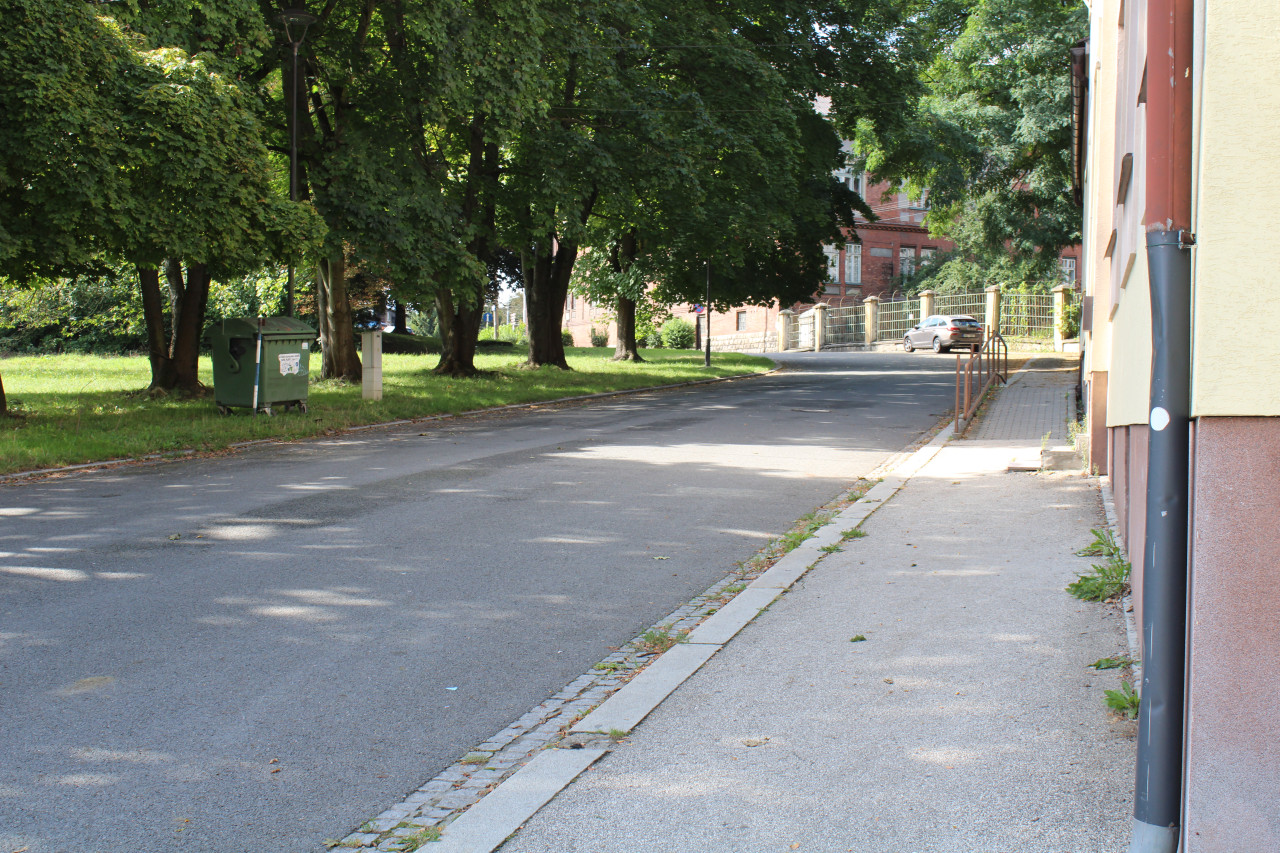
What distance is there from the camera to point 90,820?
3480mm

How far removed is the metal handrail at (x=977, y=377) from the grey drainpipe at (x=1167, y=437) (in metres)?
12.4

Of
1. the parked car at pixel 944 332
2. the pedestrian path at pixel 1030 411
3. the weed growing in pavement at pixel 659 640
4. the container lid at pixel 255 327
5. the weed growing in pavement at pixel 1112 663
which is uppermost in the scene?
the parked car at pixel 944 332

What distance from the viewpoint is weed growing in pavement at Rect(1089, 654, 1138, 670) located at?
15.5 feet

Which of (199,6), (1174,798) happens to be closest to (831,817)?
(1174,798)

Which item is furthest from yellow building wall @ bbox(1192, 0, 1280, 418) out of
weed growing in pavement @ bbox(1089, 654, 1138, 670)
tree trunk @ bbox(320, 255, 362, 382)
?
tree trunk @ bbox(320, 255, 362, 382)

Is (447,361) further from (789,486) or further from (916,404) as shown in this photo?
(789,486)

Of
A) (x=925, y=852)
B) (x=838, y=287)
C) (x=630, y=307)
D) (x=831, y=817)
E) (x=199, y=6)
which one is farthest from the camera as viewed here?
(x=838, y=287)

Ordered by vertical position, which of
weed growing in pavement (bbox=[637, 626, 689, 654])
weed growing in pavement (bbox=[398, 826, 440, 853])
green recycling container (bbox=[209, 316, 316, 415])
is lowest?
weed growing in pavement (bbox=[398, 826, 440, 853])

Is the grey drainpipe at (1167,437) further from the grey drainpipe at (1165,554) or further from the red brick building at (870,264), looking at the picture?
the red brick building at (870,264)

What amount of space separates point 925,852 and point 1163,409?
4.57ft

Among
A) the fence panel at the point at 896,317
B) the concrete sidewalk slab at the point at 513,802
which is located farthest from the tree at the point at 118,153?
the fence panel at the point at 896,317

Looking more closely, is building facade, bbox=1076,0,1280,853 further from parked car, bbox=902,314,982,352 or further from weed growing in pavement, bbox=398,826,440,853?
parked car, bbox=902,314,982,352

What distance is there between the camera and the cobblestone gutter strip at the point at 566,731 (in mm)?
3414

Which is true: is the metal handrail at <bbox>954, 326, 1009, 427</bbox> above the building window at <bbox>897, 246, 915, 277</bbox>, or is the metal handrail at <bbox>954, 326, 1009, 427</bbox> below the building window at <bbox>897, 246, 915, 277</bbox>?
below
